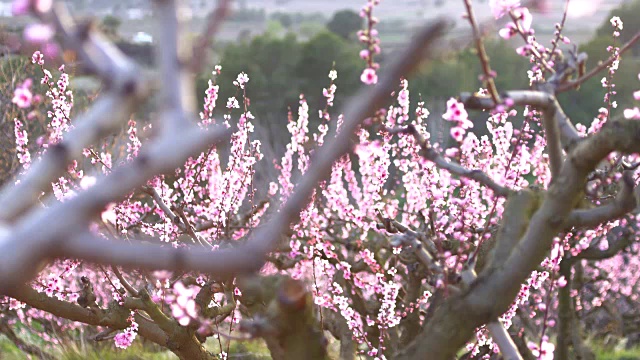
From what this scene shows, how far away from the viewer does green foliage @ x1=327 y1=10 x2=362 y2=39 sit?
3891 centimetres

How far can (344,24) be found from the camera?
38.9m

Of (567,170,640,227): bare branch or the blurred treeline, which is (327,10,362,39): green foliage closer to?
the blurred treeline

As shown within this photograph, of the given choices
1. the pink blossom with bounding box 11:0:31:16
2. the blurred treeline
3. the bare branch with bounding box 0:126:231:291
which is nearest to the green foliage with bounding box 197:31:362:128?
the blurred treeline

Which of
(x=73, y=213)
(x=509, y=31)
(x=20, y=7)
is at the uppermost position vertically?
(x=509, y=31)

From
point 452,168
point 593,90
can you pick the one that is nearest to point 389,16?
point 593,90

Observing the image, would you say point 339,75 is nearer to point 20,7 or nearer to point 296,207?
point 20,7

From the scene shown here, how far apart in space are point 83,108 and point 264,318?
11143 mm

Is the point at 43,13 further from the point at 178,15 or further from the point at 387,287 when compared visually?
the point at 387,287

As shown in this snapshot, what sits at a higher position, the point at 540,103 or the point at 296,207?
the point at 540,103

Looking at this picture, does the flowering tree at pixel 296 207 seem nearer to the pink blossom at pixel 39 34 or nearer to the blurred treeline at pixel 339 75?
the pink blossom at pixel 39 34

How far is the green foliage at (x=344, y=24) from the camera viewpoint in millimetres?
38906

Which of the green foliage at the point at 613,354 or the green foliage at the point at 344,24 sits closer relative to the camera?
the green foliage at the point at 613,354

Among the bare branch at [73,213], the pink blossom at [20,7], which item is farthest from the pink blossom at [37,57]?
the bare branch at [73,213]

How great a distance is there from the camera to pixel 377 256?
22.2 ft
